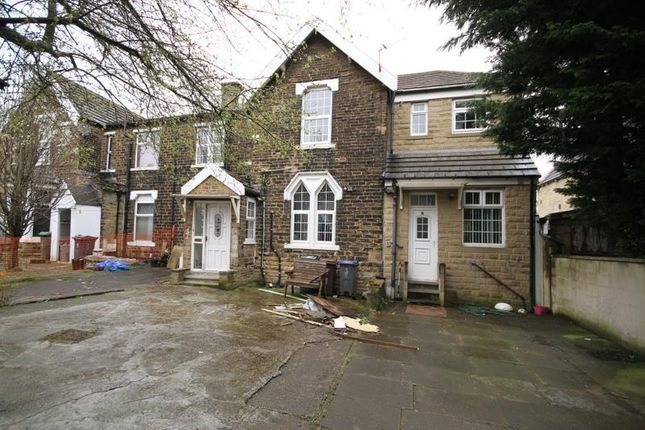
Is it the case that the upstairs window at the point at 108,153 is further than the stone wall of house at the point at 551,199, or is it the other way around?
the stone wall of house at the point at 551,199

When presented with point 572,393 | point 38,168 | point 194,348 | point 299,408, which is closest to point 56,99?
point 194,348

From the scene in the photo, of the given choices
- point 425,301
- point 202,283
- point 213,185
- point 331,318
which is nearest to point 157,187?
point 213,185

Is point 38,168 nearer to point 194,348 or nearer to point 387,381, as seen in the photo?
point 194,348

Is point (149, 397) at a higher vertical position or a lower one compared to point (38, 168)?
lower

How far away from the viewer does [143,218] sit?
1481 centimetres

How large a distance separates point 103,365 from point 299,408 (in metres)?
2.75

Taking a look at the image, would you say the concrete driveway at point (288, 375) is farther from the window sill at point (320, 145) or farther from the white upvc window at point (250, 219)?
the window sill at point (320, 145)

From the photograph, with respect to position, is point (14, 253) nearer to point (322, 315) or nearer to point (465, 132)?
point (322, 315)

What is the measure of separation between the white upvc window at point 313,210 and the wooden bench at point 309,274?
3.49ft

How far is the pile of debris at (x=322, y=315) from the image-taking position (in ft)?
22.0

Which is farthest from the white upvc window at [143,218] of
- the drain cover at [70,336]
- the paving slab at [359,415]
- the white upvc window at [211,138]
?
the paving slab at [359,415]

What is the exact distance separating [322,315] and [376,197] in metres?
4.49

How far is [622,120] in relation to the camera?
199 inches

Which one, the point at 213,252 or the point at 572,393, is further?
the point at 213,252
